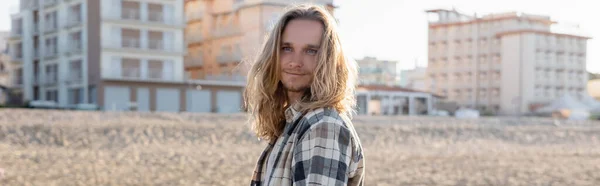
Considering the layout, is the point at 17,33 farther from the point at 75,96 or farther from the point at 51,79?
the point at 75,96

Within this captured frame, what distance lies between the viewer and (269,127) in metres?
2.27

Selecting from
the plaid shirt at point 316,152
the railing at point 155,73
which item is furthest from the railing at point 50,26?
the plaid shirt at point 316,152

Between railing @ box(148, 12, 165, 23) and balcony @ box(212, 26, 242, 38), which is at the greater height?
railing @ box(148, 12, 165, 23)

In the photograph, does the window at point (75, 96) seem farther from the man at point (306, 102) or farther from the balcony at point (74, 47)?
the man at point (306, 102)

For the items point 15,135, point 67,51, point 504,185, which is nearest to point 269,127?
point 504,185

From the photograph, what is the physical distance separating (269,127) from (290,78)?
0.75 ft

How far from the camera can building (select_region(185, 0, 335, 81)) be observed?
163 feet

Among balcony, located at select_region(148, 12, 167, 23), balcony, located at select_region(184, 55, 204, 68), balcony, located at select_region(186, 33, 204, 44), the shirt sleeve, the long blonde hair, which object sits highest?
balcony, located at select_region(148, 12, 167, 23)

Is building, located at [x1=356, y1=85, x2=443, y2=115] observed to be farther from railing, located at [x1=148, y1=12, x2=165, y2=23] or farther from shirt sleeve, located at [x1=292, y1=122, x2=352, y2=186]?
shirt sleeve, located at [x1=292, y1=122, x2=352, y2=186]

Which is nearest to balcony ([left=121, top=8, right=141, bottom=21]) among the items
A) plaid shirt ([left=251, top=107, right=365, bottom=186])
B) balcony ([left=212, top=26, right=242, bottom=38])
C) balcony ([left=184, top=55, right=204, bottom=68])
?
balcony ([left=212, top=26, right=242, bottom=38])

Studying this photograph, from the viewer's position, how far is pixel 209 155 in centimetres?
1617

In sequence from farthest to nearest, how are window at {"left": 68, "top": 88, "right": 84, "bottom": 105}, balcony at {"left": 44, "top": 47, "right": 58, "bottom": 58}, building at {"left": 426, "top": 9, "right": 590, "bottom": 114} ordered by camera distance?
building at {"left": 426, "top": 9, "right": 590, "bottom": 114} < balcony at {"left": 44, "top": 47, "right": 58, "bottom": 58} < window at {"left": 68, "top": 88, "right": 84, "bottom": 105}

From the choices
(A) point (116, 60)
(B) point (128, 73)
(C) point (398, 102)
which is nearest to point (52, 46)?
(A) point (116, 60)

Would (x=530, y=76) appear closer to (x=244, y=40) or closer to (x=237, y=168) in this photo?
(x=244, y=40)
